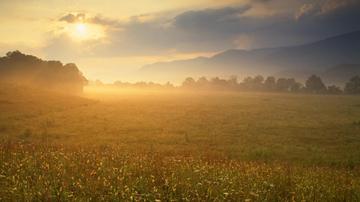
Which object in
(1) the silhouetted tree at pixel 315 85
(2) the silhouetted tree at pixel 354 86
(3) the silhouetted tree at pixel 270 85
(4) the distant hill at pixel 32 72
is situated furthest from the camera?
(3) the silhouetted tree at pixel 270 85

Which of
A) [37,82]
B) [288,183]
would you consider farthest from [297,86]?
[288,183]

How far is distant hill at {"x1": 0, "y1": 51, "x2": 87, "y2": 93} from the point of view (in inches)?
3654

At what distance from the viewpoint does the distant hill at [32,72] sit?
92812 mm

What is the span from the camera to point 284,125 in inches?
1571

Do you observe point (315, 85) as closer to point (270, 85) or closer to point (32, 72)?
point (270, 85)

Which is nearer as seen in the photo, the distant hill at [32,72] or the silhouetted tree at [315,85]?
the distant hill at [32,72]

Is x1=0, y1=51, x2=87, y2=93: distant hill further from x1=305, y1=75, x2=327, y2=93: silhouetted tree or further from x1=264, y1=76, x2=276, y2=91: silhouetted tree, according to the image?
x1=264, y1=76, x2=276, y2=91: silhouetted tree

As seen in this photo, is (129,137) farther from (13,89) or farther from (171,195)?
(13,89)

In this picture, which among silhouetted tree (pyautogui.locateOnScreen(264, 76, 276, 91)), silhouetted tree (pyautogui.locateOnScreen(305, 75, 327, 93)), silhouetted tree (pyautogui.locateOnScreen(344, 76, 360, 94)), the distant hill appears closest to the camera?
the distant hill

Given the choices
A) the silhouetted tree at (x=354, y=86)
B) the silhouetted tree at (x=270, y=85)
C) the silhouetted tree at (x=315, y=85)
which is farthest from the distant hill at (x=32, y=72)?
the silhouetted tree at (x=354, y=86)

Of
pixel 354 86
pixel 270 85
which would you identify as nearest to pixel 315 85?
pixel 354 86

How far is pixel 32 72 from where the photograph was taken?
314 feet

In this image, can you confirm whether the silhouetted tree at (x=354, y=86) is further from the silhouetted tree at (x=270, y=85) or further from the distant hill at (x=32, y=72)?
the distant hill at (x=32, y=72)

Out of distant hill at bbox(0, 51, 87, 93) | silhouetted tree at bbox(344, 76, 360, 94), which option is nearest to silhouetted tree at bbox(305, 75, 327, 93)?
silhouetted tree at bbox(344, 76, 360, 94)
